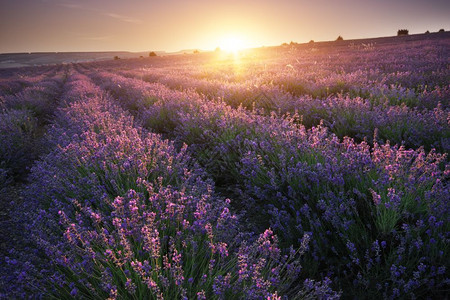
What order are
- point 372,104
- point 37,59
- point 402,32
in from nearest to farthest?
point 372,104 < point 402,32 < point 37,59

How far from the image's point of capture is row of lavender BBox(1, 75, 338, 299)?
1465 millimetres

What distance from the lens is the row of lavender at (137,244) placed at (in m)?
1.46

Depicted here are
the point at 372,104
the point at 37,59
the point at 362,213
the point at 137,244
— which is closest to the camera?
the point at 137,244

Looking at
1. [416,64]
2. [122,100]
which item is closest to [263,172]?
[122,100]

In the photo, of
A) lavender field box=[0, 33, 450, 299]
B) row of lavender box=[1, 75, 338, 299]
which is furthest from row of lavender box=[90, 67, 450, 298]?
row of lavender box=[1, 75, 338, 299]

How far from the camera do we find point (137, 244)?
190 cm

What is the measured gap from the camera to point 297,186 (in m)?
2.44

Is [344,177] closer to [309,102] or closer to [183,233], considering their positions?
[183,233]

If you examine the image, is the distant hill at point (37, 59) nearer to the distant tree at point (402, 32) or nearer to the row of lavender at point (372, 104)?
the distant tree at point (402, 32)

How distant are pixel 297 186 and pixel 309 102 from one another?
10.7 ft

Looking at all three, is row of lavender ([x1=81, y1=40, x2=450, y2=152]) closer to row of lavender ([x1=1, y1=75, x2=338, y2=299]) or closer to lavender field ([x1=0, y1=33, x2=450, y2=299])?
lavender field ([x1=0, y1=33, x2=450, y2=299])

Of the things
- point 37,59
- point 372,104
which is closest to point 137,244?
point 372,104

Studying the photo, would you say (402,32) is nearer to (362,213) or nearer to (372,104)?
(372,104)

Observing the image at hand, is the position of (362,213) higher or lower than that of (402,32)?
lower
